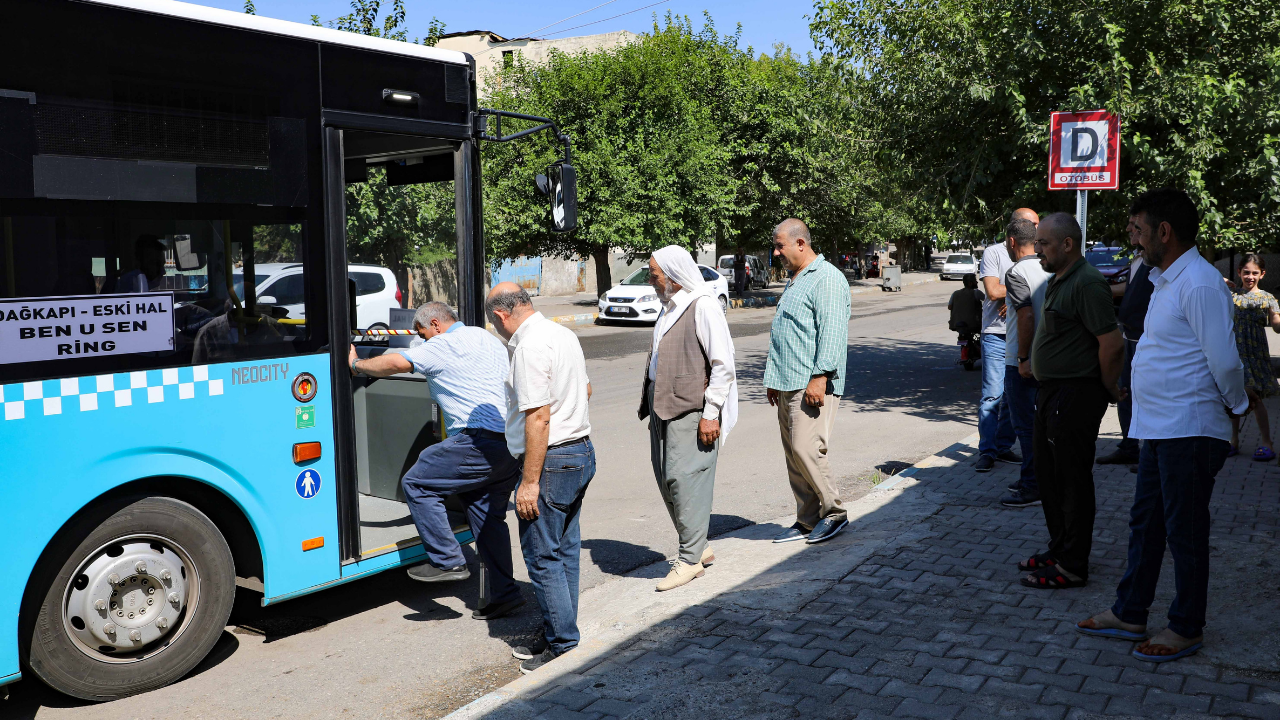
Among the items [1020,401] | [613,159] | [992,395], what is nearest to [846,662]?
[1020,401]

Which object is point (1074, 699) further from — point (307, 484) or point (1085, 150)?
point (1085, 150)

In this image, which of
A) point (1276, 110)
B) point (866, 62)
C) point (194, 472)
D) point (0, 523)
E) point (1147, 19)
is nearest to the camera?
point (0, 523)

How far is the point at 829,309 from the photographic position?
577 centimetres

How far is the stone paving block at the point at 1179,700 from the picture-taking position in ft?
11.9

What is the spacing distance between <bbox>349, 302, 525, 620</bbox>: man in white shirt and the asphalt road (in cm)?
28

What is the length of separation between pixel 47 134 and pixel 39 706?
7.87 feet

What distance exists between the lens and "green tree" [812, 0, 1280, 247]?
8.92 metres

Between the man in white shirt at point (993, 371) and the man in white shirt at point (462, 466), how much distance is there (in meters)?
4.23

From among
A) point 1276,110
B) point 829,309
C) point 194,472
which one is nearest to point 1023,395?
point 829,309

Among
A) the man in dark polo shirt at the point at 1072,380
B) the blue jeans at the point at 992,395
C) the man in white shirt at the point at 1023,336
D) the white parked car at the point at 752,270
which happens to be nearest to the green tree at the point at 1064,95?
the blue jeans at the point at 992,395

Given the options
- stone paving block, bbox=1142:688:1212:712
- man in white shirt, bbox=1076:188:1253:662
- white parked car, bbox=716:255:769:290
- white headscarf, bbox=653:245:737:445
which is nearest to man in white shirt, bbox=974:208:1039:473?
white headscarf, bbox=653:245:737:445

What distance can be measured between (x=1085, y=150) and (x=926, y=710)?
17.1 ft

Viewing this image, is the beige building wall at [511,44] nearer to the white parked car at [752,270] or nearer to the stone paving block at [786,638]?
the white parked car at [752,270]

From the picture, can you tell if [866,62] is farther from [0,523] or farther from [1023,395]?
[0,523]
